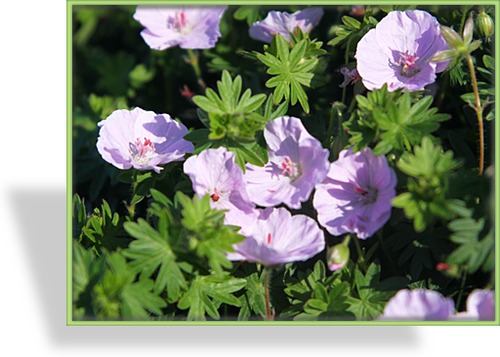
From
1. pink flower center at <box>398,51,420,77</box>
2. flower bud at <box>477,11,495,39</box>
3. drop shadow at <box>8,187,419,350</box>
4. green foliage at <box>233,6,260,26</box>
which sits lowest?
drop shadow at <box>8,187,419,350</box>

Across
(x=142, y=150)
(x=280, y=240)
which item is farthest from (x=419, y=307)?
(x=142, y=150)

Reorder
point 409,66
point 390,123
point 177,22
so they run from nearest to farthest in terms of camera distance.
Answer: point 390,123 < point 409,66 < point 177,22

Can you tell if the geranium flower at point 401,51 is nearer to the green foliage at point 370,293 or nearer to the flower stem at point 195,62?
the green foliage at point 370,293

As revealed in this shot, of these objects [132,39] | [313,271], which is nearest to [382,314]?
[313,271]

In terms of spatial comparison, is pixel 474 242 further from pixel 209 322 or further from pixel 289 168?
pixel 209 322

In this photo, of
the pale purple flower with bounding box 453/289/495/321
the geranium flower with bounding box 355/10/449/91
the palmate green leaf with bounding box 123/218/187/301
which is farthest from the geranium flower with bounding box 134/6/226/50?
the pale purple flower with bounding box 453/289/495/321

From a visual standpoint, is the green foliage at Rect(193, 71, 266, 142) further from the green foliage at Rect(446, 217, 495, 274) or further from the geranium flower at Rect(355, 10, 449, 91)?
the green foliage at Rect(446, 217, 495, 274)
